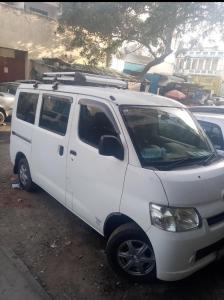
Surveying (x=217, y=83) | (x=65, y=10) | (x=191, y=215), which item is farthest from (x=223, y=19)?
(x=217, y=83)

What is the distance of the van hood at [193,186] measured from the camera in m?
2.79

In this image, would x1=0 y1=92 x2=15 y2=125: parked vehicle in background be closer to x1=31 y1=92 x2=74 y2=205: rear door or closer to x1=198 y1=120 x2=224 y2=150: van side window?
x1=31 y1=92 x2=74 y2=205: rear door

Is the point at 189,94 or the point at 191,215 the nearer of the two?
the point at 191,215

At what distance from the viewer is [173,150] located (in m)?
3.40

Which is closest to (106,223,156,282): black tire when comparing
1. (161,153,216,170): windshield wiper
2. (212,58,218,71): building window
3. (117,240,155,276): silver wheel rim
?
(117,240,155,276): silver wheel rim

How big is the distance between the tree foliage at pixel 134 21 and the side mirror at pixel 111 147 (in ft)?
42.3

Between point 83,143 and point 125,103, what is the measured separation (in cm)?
74

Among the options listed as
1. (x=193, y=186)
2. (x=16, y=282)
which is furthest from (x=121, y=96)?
(x=16, y=282)

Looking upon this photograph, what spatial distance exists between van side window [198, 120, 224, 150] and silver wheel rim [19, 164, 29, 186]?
3.20 m

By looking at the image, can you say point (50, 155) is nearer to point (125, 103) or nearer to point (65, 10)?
point (125, 103)

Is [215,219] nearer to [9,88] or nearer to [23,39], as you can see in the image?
[9,88]

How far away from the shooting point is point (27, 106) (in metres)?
5.23

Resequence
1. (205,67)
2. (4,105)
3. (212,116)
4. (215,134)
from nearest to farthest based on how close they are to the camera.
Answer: (215,134)
(212,116)
(4,105)
(205,67)

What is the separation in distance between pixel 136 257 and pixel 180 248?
62 centimetres
